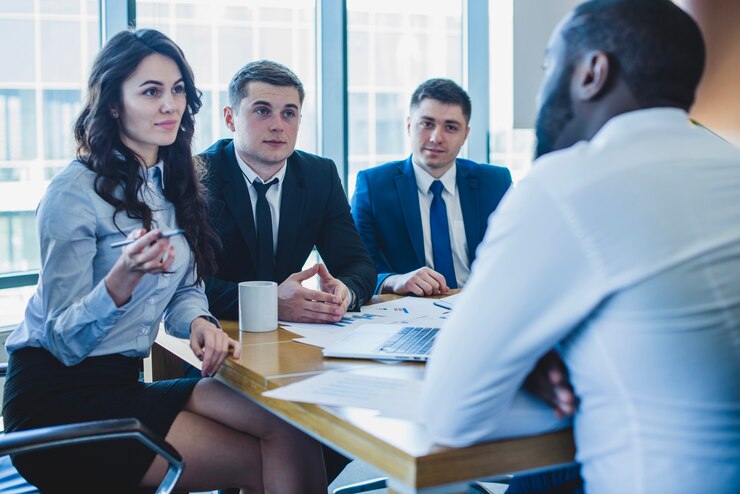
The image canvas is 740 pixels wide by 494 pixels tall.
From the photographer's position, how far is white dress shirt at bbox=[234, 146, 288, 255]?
2.64 meters

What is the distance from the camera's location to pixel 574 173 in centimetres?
108

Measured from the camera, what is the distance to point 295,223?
105 inches

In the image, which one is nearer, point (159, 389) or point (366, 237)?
point (159, 389)

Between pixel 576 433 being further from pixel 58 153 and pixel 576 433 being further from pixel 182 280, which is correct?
pixel 58 153

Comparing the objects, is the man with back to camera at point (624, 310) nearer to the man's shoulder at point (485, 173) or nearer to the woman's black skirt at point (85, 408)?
the woman's black skirt at point (85, 408)

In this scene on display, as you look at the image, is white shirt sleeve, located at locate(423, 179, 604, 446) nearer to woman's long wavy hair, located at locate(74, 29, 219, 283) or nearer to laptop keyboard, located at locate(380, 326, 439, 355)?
laptop keyboard, located at locate(380, 326, 439, 355)

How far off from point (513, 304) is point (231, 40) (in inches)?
146

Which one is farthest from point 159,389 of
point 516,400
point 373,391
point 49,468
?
point 516,400

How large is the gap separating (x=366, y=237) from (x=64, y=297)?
63.0 inches

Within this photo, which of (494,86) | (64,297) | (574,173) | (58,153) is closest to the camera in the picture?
(574,173)

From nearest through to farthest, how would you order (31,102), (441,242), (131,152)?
(131,152) → (441,242) → (31,102)

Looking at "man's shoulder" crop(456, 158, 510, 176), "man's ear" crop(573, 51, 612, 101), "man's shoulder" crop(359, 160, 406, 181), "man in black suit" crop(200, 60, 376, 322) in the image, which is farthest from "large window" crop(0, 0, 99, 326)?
"man's ear" crop(573, 51, 612, 101)

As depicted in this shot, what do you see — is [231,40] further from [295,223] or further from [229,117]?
[295,223]

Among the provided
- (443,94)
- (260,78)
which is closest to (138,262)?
(260,78)
